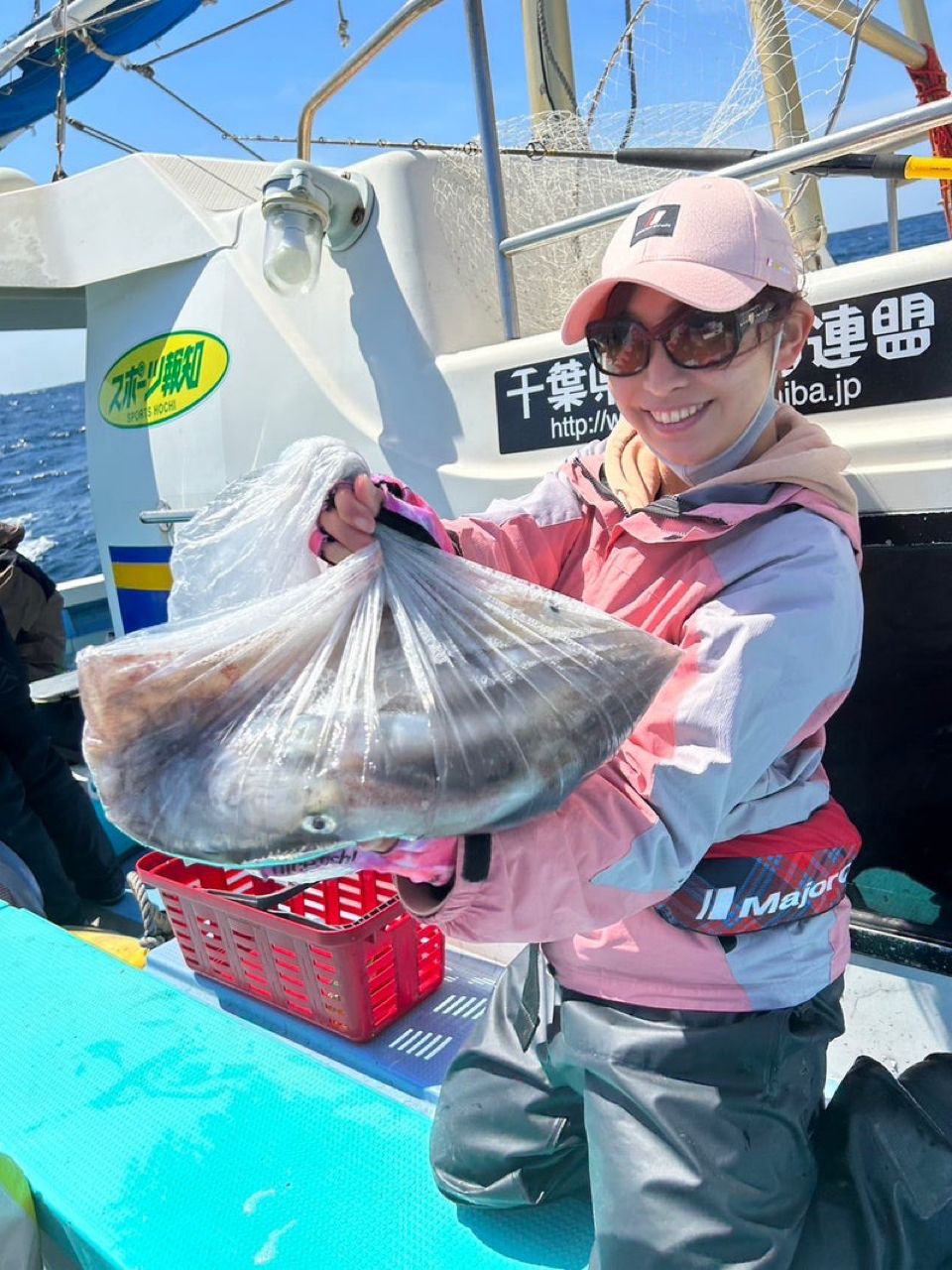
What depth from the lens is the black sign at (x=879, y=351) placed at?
1996 millimetres

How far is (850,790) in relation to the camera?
8.39ft

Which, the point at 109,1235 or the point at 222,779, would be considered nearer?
the point at 222,779

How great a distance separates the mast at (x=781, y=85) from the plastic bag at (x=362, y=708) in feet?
7.76

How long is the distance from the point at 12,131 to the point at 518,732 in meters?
7.78

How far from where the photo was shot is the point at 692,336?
51.8 inches

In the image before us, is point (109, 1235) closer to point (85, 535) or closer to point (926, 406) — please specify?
point (926, 406)

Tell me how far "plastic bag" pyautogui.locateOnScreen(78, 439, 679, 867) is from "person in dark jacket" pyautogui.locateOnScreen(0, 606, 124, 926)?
2681 mm

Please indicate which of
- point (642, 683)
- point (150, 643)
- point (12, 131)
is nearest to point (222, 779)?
point (150, 643)

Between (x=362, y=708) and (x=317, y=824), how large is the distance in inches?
4.9

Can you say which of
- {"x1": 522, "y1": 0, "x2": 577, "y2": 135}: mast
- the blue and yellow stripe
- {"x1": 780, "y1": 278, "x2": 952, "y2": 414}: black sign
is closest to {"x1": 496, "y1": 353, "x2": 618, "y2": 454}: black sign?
{"x1": 780, "y1": 278, "x2": 952, "y2": 414}: black sign

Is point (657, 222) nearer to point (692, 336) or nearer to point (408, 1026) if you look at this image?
point (692, 336)

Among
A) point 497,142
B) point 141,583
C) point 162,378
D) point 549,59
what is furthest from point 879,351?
point 141,583

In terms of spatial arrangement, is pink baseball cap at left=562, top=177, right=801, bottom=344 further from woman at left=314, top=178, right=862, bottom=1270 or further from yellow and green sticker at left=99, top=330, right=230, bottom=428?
yellow and green sticker at left=99, top=330, right=230, bottom=428

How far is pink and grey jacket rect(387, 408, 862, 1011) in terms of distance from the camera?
1080 mm
